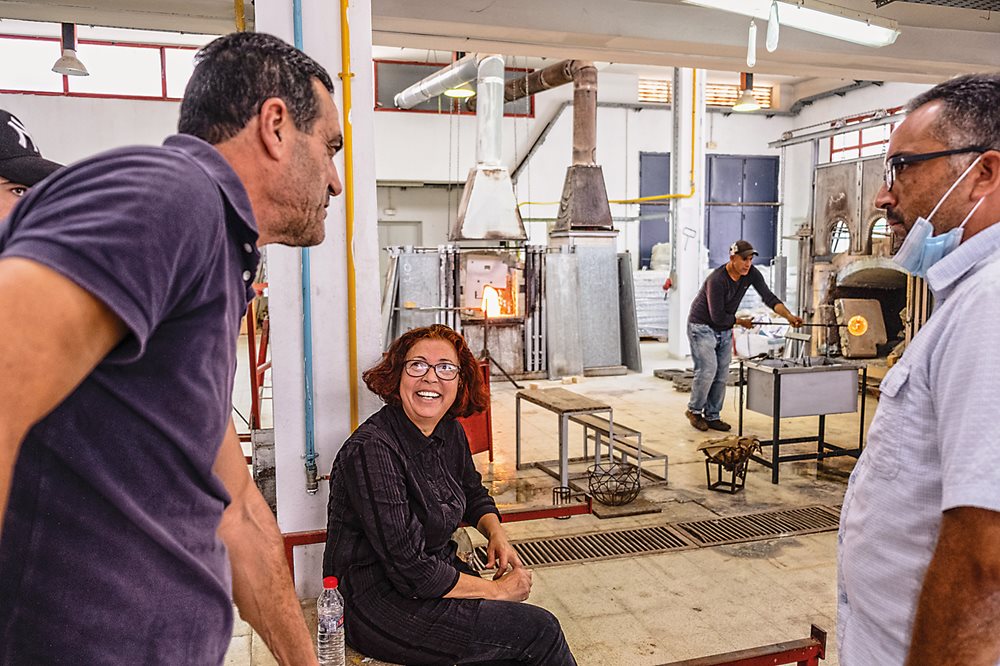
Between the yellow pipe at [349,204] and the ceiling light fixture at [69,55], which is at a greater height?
the ceiling light fixture at [69,55]

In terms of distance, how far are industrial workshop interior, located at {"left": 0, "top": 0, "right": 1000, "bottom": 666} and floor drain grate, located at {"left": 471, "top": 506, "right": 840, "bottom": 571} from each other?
0.09 feet

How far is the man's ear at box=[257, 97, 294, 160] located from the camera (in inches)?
43.2

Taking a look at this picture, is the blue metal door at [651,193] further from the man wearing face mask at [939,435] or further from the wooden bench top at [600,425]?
the man wearing face mask at [939,435]

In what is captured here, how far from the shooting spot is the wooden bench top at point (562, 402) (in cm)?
526

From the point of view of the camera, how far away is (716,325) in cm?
721

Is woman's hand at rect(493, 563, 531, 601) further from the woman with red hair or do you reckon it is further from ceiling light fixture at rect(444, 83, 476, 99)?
ceiling light fixture at rect(444, 83, 476, 99)

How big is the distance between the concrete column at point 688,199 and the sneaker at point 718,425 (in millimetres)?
4674

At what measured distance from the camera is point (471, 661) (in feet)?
7.50

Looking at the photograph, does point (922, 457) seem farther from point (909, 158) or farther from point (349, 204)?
point (349, 204)

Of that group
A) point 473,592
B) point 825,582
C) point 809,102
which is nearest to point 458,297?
point 825,582

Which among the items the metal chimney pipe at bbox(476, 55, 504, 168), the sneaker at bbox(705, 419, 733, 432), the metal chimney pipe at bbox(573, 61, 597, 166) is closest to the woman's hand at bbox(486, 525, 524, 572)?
the sneaker at bbox(705, 419, 733, 432)

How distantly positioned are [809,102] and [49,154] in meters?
15.7

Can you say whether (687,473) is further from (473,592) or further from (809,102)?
(809,102)

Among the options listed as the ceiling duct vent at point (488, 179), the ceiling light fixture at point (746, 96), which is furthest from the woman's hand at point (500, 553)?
the ceiling light fixture at point (746, 96)
